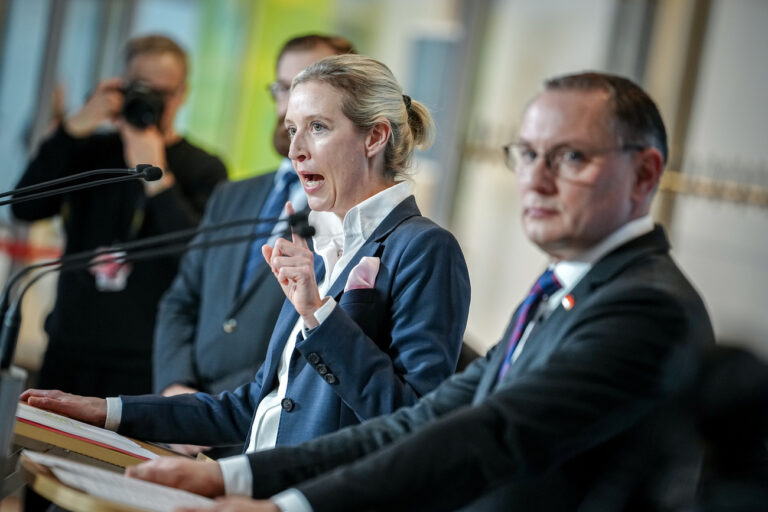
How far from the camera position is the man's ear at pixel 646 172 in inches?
63.2

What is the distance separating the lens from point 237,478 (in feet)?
5.34

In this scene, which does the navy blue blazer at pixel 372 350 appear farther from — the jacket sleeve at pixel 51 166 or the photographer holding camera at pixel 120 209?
the jacket sleeve at pixel 51 166

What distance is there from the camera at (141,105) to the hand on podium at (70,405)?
147cm

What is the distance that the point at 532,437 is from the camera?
1427 millimetres

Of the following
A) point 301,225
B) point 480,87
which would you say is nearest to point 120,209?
point 301,225

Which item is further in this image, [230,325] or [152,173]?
[230,325]

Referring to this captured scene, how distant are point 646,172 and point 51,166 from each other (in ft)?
7.26

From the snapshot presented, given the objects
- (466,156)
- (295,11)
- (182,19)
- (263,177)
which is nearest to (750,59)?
(466,156)

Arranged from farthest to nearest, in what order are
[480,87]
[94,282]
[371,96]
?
[480,87] → [94,282] → [371,96]

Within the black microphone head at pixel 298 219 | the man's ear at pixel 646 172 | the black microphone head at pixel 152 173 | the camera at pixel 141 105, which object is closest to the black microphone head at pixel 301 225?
the black microphone head at pixel 298 219

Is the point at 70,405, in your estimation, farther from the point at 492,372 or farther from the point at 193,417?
the point at 492,372

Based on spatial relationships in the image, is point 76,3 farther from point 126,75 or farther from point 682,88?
point 682,88

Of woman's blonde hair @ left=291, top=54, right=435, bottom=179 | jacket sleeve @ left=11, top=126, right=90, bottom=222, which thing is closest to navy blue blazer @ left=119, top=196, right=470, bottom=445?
woman's blonde hair @ left=291, top=54, right=435, bottom=179

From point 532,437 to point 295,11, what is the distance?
5848 millimetres
